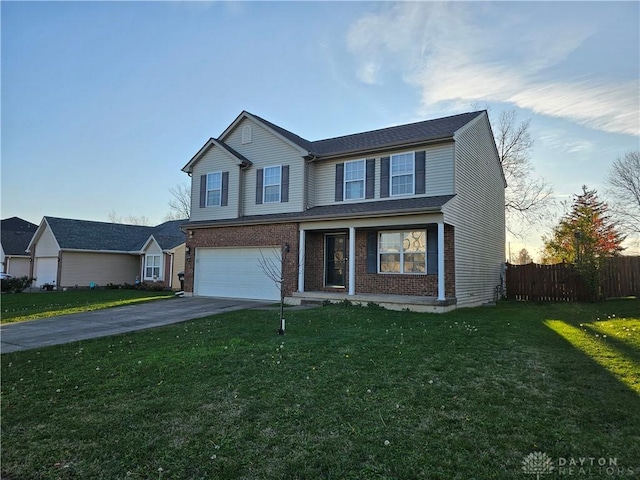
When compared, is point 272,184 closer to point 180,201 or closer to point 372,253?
point 372,253

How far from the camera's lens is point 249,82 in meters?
15.1

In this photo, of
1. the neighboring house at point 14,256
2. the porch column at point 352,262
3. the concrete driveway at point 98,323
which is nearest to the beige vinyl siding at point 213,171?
the concrete driveway at point 98,323

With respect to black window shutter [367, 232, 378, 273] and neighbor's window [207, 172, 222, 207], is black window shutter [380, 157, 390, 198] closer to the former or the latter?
black window shutter [367, 232, 378, 273]

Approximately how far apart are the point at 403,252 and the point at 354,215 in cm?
214

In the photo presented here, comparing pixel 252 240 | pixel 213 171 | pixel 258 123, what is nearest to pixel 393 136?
pixel 258 123

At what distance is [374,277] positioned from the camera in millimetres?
13562

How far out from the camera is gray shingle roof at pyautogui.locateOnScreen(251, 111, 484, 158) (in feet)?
43.7

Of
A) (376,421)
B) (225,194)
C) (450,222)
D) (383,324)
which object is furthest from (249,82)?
(376,421)

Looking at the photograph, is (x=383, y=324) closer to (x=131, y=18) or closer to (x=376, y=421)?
(x=376, y=421)

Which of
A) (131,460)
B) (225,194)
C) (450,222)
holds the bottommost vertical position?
(131,460)

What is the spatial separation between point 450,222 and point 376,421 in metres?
9.29

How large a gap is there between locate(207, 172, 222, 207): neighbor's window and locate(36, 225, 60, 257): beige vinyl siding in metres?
15.4

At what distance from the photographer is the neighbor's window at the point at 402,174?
1339cm

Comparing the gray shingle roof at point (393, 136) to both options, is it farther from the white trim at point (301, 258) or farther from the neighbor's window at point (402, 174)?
the white trim at point (301, 258)
